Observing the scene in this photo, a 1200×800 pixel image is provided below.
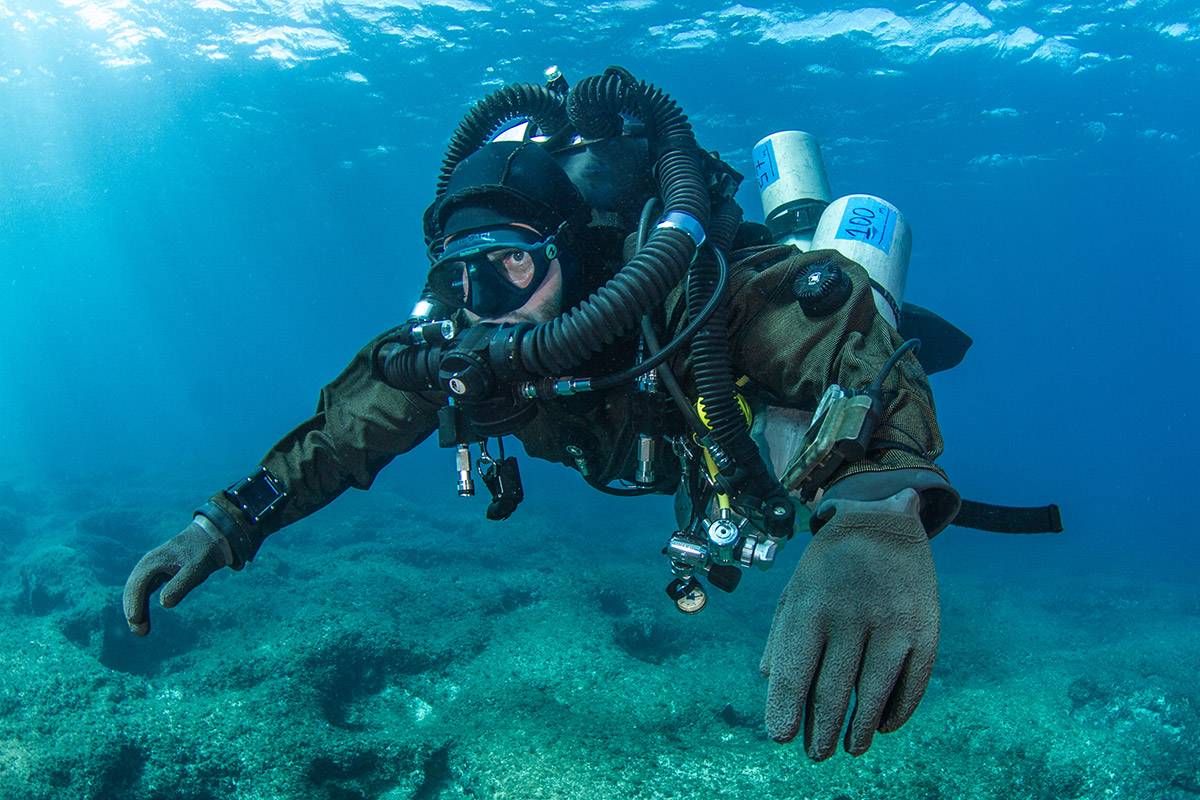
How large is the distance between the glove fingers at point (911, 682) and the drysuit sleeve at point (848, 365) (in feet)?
1.31

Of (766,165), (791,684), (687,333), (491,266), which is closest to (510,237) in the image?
(491,266)

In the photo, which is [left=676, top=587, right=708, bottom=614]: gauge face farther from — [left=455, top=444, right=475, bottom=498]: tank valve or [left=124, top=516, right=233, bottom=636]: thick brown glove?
[left=124, top=516, right=233, bottom=636]: thick brown glove

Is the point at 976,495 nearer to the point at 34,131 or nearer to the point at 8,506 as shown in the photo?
A: the point at 8,506

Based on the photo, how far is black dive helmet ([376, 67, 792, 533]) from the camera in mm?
2424

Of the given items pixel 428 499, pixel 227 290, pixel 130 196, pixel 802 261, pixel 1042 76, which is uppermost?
pixel 1042 76

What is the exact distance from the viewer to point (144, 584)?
118 inches

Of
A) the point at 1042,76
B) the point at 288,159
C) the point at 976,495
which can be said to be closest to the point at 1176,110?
the point at 1042,76

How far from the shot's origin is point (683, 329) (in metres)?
2.53

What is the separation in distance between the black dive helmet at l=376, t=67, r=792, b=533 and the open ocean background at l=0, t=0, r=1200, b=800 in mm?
3691

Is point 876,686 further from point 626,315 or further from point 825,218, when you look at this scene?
point 825,218

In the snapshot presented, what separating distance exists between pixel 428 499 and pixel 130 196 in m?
36.3

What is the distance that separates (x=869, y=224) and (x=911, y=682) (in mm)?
2596

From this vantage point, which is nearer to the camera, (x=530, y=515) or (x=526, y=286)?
(x=526, y=286)

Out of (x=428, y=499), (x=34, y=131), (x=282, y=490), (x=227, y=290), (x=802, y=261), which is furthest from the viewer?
(x=227, y=290)
